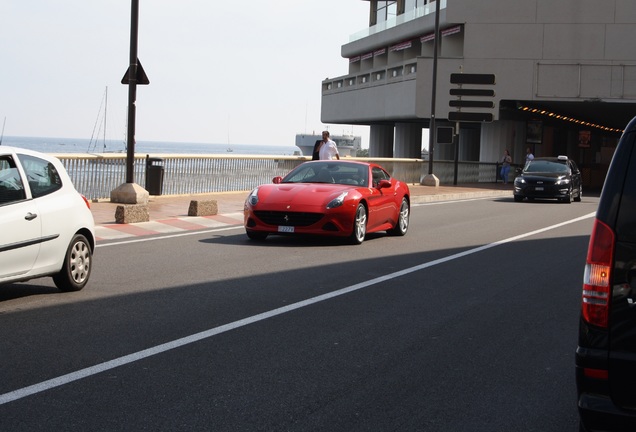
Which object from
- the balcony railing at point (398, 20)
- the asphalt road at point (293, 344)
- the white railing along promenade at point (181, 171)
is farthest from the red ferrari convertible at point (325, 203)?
the balcony railing at point (398, 20)

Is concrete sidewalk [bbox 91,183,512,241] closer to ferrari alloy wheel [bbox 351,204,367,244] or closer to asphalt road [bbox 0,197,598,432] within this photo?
asphalt road [bbox 0,197,598,432]

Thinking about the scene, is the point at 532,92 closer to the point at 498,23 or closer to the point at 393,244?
the point at 498,23

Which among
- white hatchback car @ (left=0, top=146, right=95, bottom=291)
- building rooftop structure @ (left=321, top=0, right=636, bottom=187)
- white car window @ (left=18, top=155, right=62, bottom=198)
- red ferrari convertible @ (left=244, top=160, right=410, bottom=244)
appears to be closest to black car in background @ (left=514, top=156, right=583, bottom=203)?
building rooftop structure @ (left=321, top=0, right=636, bottom=187)

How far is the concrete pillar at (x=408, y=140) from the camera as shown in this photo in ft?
213

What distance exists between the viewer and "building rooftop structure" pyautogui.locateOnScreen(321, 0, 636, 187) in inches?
1928

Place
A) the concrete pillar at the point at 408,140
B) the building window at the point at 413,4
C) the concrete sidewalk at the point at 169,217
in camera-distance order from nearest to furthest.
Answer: the concrete sidewalk at the point at 169,217
the building window at the point at 413,4
the concrete pillar at the point at 408,140

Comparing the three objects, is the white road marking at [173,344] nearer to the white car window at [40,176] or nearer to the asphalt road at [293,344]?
the asphalt road at [293,344]

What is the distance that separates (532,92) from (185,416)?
1848 inches

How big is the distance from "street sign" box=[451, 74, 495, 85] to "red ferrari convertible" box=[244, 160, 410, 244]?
21.5 metres

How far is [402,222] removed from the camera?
17094 mm

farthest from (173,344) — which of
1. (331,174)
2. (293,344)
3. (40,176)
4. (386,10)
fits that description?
(386,10)

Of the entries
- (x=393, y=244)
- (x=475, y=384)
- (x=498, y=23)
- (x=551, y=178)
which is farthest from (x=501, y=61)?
(x=475, y=384)

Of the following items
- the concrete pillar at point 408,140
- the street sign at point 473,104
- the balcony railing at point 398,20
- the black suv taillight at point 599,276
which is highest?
the balcony railing at point 398,20

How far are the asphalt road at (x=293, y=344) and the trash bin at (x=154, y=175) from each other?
1006cm
